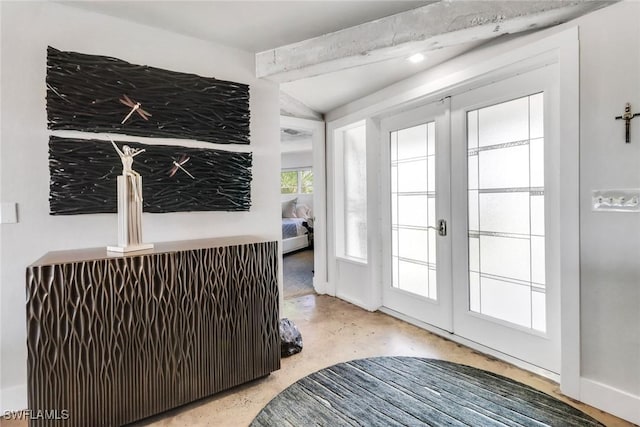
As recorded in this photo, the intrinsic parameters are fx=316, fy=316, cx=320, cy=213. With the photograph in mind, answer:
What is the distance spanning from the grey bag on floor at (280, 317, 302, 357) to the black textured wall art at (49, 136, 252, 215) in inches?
42.1

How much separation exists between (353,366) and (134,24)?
289cm

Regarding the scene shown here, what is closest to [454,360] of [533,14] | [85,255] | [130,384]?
[130,384]

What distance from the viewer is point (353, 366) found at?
2.35 meters

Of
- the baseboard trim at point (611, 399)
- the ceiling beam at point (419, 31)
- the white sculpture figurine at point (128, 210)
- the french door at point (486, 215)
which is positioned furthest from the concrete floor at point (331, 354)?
the ceiling beam at point (419, 31)

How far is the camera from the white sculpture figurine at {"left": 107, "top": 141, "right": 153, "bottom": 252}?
1.82m

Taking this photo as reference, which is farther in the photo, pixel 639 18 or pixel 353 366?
pixel 353 366

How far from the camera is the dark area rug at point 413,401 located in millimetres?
1752

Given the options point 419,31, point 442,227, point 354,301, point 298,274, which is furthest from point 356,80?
point 298,274

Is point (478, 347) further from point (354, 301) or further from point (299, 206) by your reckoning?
point (299, 206)

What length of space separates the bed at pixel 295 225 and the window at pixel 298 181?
39cm

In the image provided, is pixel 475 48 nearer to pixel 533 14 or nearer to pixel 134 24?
pixel 533 14

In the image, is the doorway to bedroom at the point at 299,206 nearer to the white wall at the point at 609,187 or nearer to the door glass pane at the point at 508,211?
the door glass pane at the point at 508,211

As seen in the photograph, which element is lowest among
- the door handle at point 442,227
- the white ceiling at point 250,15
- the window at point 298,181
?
the door handle at point 442,227

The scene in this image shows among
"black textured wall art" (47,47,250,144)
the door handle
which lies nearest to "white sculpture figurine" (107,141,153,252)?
"black textured wall art" (47,47,250,144)
